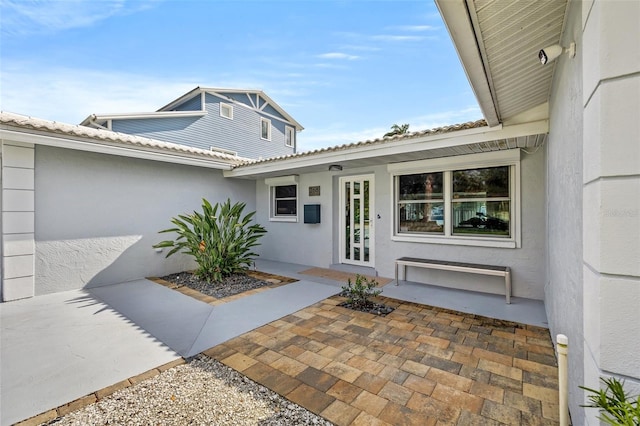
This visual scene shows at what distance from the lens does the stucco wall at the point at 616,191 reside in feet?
4.16

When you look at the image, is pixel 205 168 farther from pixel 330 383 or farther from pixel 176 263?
pixel 330 383

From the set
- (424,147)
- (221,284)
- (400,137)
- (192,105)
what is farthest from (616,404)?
(192,105)

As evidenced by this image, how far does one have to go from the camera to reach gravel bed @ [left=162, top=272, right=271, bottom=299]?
227 inches

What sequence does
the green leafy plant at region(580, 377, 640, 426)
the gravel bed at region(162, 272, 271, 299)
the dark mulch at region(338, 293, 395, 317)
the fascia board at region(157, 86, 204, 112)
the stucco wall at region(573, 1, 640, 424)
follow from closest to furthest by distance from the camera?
the green leafy plant at region(580, 377, 640, 426) → the stucco wall at region(573, 1, 640, 424) → the dark mulch at region(338, 293, 395, 317) → the gravel bed at region(162, 272, 271, 299) → the fascia board at region(157, 86, 204, 112)

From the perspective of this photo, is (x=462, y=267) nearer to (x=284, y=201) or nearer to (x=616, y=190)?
(x=616, y=190)

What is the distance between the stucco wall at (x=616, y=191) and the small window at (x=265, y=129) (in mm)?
16530

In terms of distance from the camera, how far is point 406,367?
299 cm

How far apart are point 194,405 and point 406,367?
2086 millimetres

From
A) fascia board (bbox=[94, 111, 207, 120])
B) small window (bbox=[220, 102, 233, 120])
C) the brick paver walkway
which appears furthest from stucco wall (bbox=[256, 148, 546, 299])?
small window (bbox=[220, 102, 233, 120])

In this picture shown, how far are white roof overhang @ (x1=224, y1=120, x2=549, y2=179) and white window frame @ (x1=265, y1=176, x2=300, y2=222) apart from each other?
1006 millimetres

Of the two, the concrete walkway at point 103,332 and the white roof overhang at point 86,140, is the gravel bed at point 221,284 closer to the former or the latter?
the concrete walkway at point 103,332

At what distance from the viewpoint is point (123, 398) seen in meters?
2.51

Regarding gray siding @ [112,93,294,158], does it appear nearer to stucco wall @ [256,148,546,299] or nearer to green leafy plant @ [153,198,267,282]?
stucco wall @ [256,148,546,299]

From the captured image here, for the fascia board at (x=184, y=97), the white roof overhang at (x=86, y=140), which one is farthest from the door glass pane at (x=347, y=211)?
the fascia board at (x=184, y=97)
